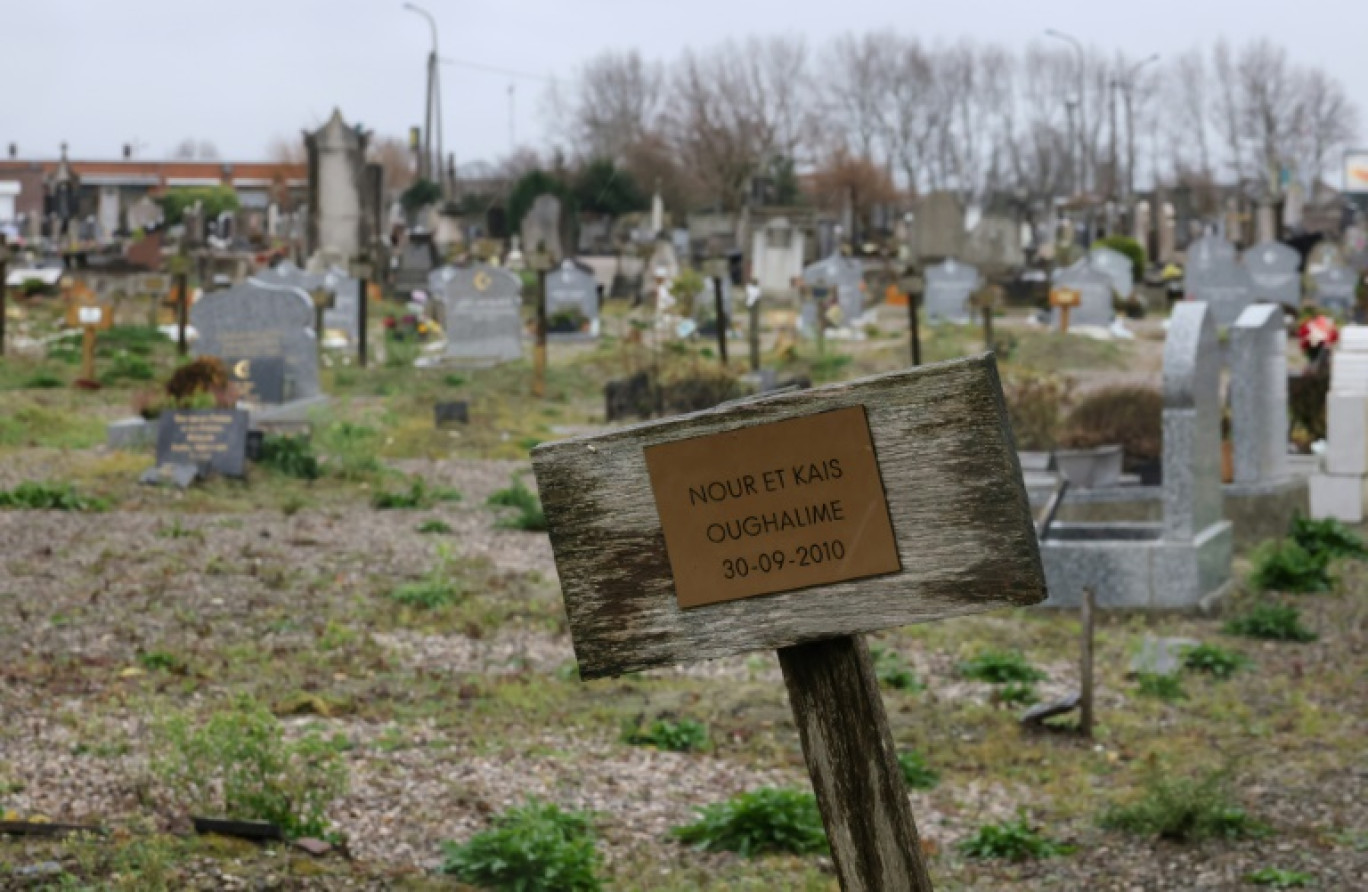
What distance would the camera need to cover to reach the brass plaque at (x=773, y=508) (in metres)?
3.03

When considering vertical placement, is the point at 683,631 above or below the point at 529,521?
above

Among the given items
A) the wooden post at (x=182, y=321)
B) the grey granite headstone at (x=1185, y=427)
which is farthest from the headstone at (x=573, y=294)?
the grey granite headstone at (x=1185, y=427)

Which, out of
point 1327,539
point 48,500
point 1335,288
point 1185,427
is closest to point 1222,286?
point 1335,288

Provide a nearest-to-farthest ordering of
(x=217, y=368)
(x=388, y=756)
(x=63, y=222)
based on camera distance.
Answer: (x=388, y=756), (x=217, y=368), (x=63, y=222)

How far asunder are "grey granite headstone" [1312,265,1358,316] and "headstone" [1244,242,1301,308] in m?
0.86

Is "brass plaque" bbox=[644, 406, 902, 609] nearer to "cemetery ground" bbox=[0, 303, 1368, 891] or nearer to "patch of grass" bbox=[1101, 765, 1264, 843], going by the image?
"cemetery ground" bbox=[0, 303, 1368, 891]

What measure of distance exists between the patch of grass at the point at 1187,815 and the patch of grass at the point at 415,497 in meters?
9.15

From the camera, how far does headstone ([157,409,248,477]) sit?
50.1 ft

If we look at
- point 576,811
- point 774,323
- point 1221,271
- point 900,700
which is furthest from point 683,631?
point 1221,271

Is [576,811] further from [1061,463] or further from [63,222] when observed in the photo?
[63,222]

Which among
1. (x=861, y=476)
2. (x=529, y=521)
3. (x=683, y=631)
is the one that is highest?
(x=861, y=476)

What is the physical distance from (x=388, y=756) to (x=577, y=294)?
84.2 feet

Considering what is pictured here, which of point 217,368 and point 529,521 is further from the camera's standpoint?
point 217,368

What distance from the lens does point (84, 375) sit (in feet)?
74.2
